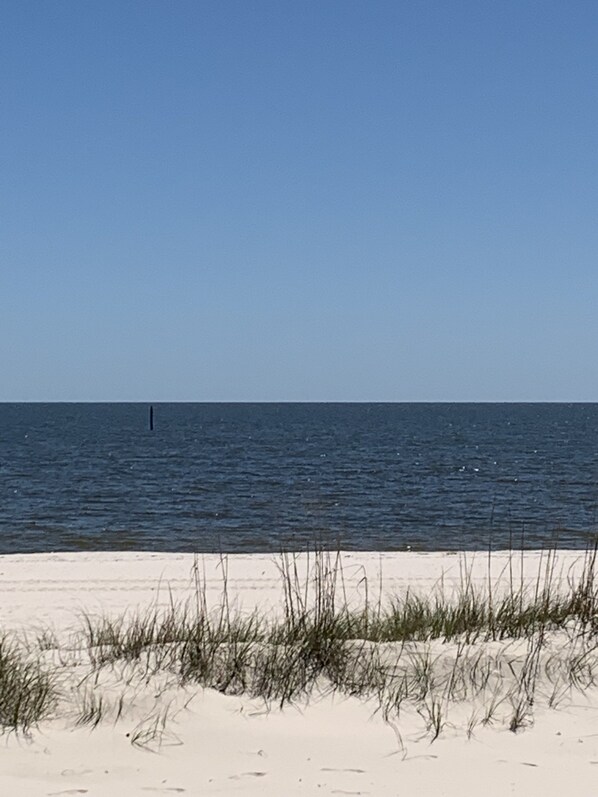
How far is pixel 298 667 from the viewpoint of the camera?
5766 mm

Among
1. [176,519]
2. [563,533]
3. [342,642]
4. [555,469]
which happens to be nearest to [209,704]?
[342,642]

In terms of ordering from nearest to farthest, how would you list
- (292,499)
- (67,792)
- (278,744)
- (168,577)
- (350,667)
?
(67,792) < (278,744) < (350,667) < (168,577) < (292,499)

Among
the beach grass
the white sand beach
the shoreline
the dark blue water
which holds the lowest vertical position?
the dark blue water

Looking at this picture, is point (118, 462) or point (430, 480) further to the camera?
point (118, 462)

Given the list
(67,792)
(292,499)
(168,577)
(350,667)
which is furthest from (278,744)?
(292,499)

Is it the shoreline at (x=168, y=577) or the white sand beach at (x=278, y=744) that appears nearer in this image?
the white sand beach at (x=278, y=744)

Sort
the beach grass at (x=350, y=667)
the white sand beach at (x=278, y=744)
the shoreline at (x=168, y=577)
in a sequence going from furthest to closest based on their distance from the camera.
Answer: the shoreline at (x=168, y=577)
the beach grass at (x=350, y=667)
the white sand beach at (x=278, y=744)

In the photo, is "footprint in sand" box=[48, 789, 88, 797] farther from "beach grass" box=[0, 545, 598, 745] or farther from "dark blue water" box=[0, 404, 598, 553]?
"dark blue water" box=[0, 404, 598, 553]

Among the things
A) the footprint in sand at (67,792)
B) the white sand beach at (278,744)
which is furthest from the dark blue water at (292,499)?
the footprint in sand at (67,792)

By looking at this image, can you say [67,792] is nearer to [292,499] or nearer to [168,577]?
[168,577]

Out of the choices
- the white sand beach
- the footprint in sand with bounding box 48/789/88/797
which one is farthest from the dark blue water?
the footprint in sand with bounding box 48/789/88/797

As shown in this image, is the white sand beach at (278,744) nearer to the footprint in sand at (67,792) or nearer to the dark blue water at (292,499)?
the footprint in sand at (67,792)

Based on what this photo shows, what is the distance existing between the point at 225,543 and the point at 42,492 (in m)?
12.8

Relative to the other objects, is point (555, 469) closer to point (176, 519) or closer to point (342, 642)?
point (176, 519)
